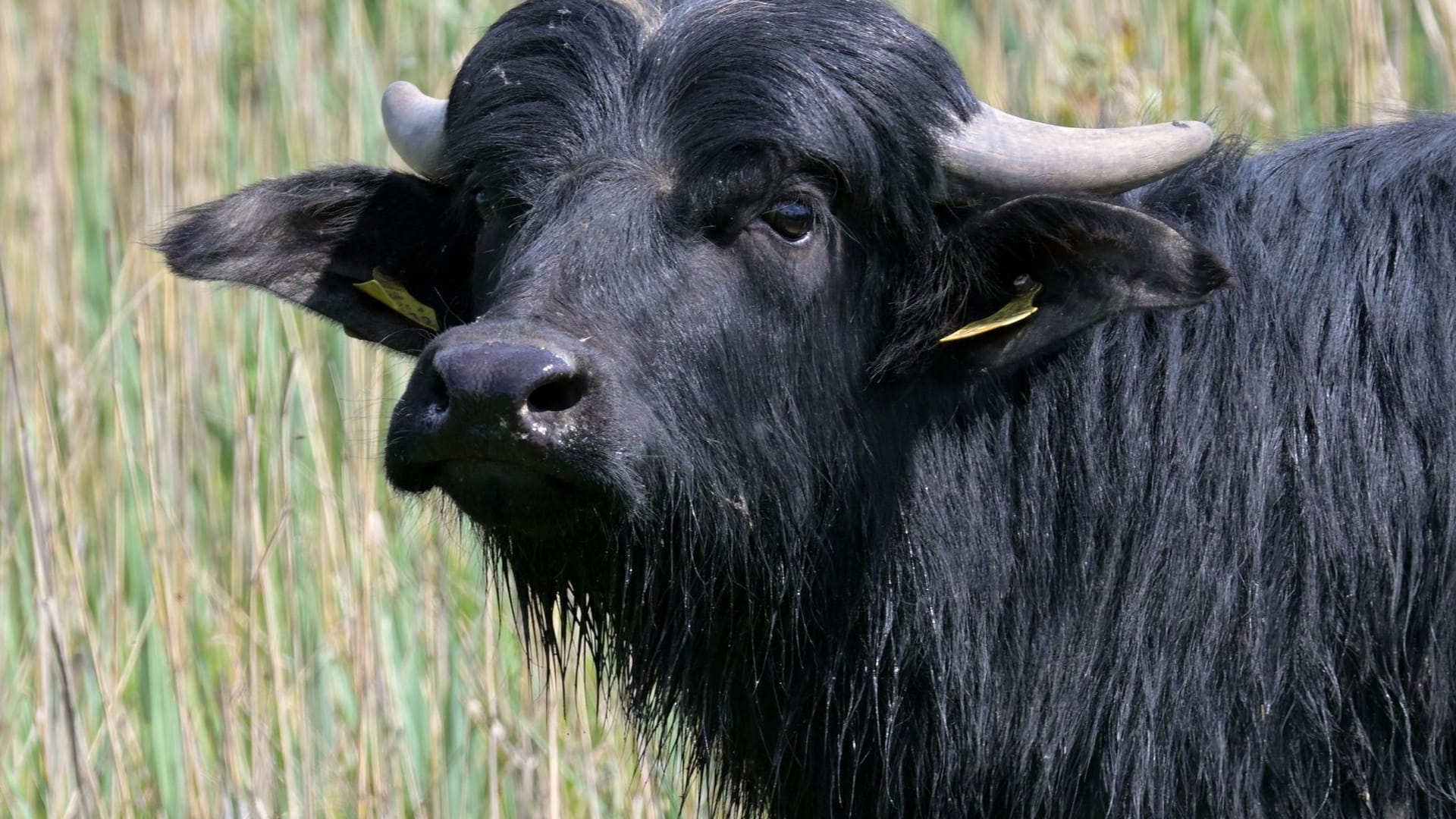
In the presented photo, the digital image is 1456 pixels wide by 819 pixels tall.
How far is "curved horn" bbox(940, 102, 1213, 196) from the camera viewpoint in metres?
2.77

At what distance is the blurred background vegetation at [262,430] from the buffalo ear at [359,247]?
17.2 inches

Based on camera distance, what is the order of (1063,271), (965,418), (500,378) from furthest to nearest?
(965,418)
(1063,271)
(500,378)

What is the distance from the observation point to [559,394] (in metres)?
2.39

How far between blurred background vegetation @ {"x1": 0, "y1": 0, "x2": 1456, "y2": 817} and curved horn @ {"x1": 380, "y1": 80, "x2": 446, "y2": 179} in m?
0.64

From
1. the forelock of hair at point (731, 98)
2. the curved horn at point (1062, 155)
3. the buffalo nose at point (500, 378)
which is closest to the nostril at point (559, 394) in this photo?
the buffalo nose at point (500, 378)

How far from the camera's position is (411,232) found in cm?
332

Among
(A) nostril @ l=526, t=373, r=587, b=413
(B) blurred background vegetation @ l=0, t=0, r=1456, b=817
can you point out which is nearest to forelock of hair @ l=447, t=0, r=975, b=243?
(A) nostril @ l=526, t=373, r=587, b=413

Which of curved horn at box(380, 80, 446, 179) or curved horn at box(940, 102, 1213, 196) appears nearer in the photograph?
curved horn at box(940, 102, 1213, 196)

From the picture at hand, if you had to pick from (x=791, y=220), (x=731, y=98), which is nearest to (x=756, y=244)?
(x=791, y=220)

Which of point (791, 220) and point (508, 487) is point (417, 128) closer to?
point (791, 220)

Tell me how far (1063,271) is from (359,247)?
1479mm

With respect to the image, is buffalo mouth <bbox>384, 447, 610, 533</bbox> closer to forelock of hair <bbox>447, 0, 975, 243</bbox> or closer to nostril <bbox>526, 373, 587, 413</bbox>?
nostril <bbox>526, 373, 587, 413</bbox>

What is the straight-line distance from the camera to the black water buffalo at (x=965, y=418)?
2.69 meters

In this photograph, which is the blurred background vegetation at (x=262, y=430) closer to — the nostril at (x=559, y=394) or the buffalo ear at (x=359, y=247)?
the buffalo ear at (x=359, y=247)
